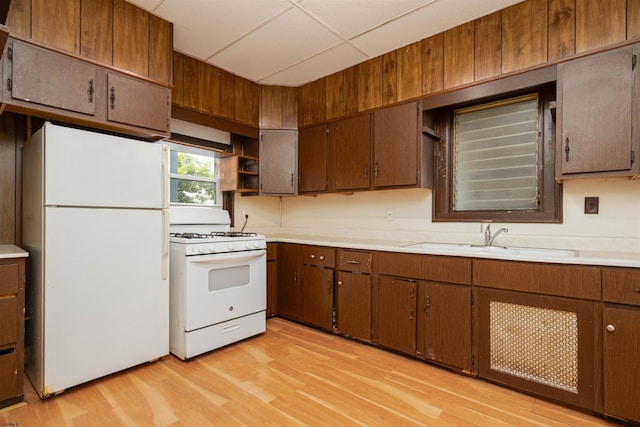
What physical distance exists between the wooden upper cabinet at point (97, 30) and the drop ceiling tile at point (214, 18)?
1.14ft

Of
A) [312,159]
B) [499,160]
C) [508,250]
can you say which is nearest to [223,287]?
[312,159]

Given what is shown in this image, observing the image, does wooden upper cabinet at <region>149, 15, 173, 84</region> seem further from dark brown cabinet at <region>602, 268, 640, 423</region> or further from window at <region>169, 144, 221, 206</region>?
dark brown cabinet at <region>602, 268, 640, 423</region>

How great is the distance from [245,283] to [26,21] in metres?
2.23

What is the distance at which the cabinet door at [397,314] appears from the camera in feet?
7.91

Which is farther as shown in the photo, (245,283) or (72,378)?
(245,283)

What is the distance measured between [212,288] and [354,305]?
1196 millimetres

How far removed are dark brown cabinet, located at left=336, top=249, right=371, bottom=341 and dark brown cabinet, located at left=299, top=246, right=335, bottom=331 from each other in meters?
0.09

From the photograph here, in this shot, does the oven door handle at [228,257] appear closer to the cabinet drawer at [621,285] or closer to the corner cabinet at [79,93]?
the corner cabinet at [79,93]

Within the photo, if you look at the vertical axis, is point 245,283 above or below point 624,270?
below

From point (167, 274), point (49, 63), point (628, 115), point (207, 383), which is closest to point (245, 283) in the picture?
point (167, 274)

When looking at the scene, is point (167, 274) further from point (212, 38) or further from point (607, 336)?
point (607, 336)

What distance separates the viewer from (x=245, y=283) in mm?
2807

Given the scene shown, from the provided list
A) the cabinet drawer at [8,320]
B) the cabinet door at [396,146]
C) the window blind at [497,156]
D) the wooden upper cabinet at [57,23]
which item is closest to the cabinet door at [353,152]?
the cabinet door at [396,146]

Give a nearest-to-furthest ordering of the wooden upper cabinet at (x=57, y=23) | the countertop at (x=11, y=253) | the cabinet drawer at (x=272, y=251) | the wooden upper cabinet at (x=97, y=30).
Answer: the countertop at (x=11, y=253) < the wooden upper cabinet at (x=57, y=23) < the wooden upper cabinet at (x=97, y=30) < the cabinet drawer at (x=272, y=251)
